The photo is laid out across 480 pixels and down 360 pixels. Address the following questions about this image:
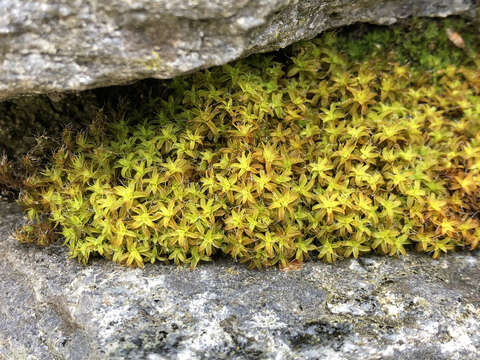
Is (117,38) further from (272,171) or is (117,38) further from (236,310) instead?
(236,310)

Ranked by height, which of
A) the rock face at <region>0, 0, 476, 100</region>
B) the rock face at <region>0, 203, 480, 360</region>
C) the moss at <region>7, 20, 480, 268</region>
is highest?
the rock face at <region>0, 0, 476, 100</region>

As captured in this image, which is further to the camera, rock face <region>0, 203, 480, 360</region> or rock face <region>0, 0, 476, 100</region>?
rock face <region>0, 203, 480, 360</region>

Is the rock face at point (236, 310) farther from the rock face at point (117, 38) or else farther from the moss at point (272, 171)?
the rock face at point (117, 38)

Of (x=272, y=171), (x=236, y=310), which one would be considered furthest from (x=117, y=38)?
(x=236, y=310)

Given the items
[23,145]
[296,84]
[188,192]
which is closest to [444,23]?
[296,84]

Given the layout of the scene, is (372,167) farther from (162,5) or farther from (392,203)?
(162,5)

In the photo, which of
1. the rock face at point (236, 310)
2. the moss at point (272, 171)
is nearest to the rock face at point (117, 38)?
the moss at point (272, 171)

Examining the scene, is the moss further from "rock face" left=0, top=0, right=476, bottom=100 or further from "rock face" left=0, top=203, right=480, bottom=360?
"rock face" left=0, top=0, right=476, bottom=100

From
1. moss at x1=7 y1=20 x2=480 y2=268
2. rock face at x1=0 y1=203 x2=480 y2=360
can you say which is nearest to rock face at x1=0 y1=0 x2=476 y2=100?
moss at x1=7 y1=20 x2=480 y2=268
